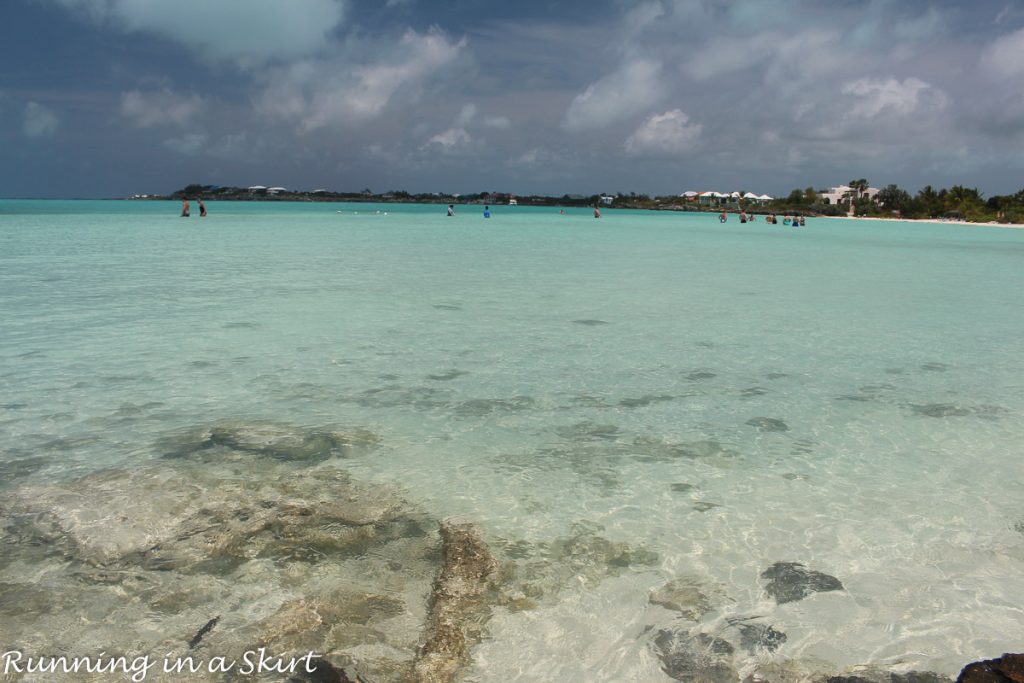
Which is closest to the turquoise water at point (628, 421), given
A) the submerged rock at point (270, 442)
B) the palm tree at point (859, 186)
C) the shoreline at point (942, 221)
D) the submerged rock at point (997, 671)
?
the submerged rock at point (270, 442)

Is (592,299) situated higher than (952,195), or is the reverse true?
(952,195)

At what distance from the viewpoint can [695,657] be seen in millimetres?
3084

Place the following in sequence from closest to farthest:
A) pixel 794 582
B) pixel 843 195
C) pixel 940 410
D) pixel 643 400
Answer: pixel 794 582 → pixel 940 410 → pixel 643 400 → pixel 843 195

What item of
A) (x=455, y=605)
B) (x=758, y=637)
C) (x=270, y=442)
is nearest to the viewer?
(x=758, y=637)

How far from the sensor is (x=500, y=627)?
10.7 ft

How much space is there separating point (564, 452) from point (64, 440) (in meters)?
3.96

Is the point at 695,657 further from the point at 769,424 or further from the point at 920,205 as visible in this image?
the point at 920,205

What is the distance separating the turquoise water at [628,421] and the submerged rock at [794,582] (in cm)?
5

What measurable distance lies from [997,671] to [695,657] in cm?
115

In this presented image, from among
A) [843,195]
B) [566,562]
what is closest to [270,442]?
[566,562]

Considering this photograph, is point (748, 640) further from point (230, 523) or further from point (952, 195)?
point (952, 195)

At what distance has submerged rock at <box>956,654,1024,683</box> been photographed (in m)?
2.57

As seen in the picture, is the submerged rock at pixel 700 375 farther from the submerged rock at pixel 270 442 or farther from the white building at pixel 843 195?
the white building at pixel 843 195

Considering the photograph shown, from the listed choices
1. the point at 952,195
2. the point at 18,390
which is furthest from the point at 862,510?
the point at 952,195
